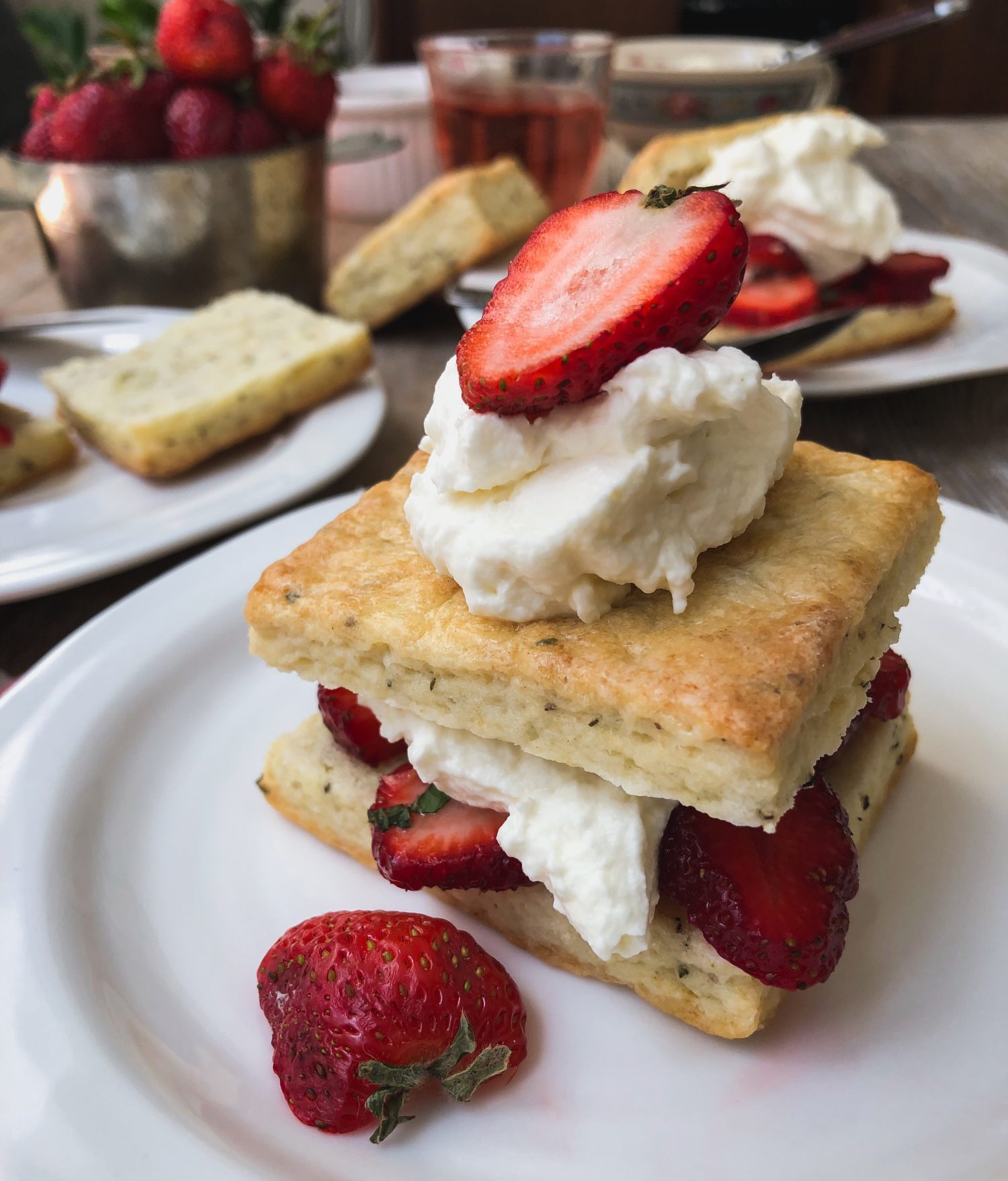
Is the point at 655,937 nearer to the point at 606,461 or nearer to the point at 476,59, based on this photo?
the point at 606,461

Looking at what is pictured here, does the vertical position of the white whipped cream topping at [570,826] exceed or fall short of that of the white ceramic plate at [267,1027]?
it exceeds it

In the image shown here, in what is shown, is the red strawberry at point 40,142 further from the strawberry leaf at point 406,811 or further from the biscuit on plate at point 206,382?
the strawberry leaf at point 406,811

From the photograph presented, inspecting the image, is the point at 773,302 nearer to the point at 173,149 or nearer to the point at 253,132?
the point at 253,132

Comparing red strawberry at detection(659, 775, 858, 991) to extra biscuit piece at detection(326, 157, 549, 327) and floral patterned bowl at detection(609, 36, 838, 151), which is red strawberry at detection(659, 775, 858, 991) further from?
floral patterned bowl at detection(609, 36, 838, 151)

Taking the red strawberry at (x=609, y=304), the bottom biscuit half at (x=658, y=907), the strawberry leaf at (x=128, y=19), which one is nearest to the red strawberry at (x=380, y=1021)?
the bottom biscuit half at (x=658, y=907)

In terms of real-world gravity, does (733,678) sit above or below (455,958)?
above

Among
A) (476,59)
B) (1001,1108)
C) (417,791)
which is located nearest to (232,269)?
(476,59)
